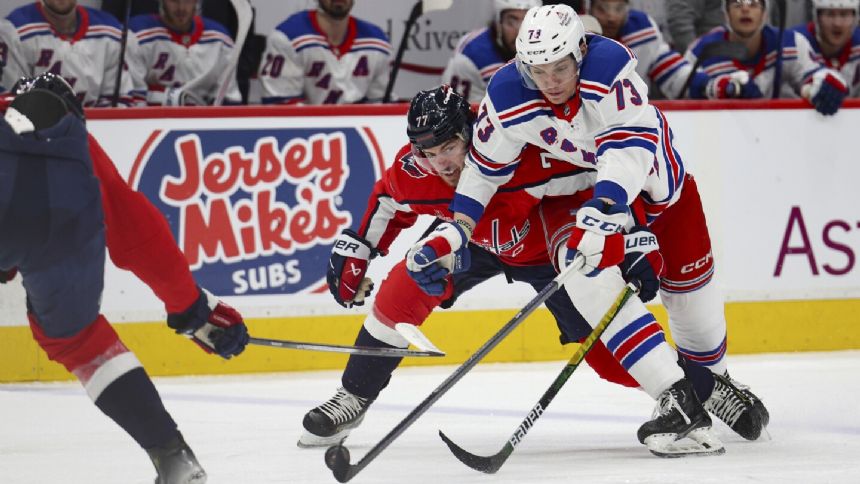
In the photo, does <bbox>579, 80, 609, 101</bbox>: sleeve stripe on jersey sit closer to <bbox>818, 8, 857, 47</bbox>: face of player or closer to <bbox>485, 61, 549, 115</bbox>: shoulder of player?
<bbox>485, 61, 549, 115</bbox>: shoulder of player

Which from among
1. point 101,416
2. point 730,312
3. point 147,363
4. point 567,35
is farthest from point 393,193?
point 730,312

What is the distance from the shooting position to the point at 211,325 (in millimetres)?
2756

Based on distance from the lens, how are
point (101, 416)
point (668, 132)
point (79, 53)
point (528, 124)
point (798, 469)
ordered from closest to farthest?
point (798, 469), point (528, 124), point (668, 132), point (101, 416), point (79, 53)

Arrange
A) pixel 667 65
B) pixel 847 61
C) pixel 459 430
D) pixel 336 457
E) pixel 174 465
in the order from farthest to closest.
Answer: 1. pixel 847 61
2. pixel 667 65
3. pixel 459 430
4. pixel 336 457
5. pixel 174 465

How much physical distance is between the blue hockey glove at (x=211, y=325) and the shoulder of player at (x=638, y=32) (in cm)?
300

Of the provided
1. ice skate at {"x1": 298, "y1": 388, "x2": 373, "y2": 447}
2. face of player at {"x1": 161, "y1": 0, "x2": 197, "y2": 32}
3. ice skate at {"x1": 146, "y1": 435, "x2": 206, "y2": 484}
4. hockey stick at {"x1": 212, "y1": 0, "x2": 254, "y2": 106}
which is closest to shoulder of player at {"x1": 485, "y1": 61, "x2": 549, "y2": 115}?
ice skate at {"x1": 298, "y1": 388, "x2": 373, "y2": 447}

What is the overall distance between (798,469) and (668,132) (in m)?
0.93

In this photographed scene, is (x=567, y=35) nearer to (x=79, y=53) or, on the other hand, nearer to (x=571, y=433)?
(x=571, y=433)

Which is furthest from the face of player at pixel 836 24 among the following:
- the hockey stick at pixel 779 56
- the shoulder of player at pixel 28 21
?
the shoulder of player at pixel 28 21

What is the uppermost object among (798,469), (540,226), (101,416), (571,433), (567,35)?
(567,35)

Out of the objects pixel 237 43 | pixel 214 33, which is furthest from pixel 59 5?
pixel 237 43

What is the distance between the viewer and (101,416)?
4.00 meters

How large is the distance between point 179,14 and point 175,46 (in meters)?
0.12

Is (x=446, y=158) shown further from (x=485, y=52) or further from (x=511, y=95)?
(x=485, y=52)
